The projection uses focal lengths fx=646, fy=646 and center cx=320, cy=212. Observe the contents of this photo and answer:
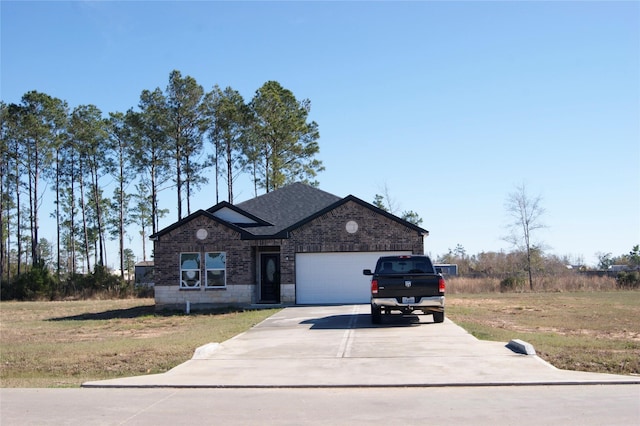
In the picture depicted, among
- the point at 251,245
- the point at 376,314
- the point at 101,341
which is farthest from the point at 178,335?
the point at 251,245

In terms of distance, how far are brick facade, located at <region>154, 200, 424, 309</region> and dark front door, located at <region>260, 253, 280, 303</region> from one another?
0.97 m

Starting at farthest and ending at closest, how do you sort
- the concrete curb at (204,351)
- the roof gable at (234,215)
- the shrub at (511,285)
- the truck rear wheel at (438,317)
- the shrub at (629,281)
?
the shrub at (511,285) → the shrub at (629,281) → the roof gable at (234,215) → the truck rear wheel at (438,317) → the concrete curb at (204,351)

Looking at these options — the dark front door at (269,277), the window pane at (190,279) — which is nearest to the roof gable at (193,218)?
the window pane at (190,279)

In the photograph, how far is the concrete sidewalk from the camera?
10.2 meters

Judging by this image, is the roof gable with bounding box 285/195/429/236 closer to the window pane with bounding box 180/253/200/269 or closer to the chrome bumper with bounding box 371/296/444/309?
the window pane with bounding box 180/253/200/269

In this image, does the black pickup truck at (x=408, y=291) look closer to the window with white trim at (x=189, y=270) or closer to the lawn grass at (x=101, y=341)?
the lawn grass at (x=101, y=341)

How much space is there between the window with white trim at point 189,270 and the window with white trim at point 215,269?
411 millimetres

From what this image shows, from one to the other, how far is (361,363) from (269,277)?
54.7ft

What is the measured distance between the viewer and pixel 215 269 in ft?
88.8

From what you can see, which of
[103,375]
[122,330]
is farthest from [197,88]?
[103,375]

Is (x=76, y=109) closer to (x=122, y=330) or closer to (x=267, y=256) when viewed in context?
(x=267, y=256)

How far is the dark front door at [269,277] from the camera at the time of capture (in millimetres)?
28203

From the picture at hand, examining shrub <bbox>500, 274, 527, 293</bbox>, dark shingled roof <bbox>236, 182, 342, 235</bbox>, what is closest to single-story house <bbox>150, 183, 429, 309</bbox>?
dark shingled roof <bbox>236, 182, 342, 235</bbox>

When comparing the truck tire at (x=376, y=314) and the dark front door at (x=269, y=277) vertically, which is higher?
the dark front door at (x=269, y=277)
